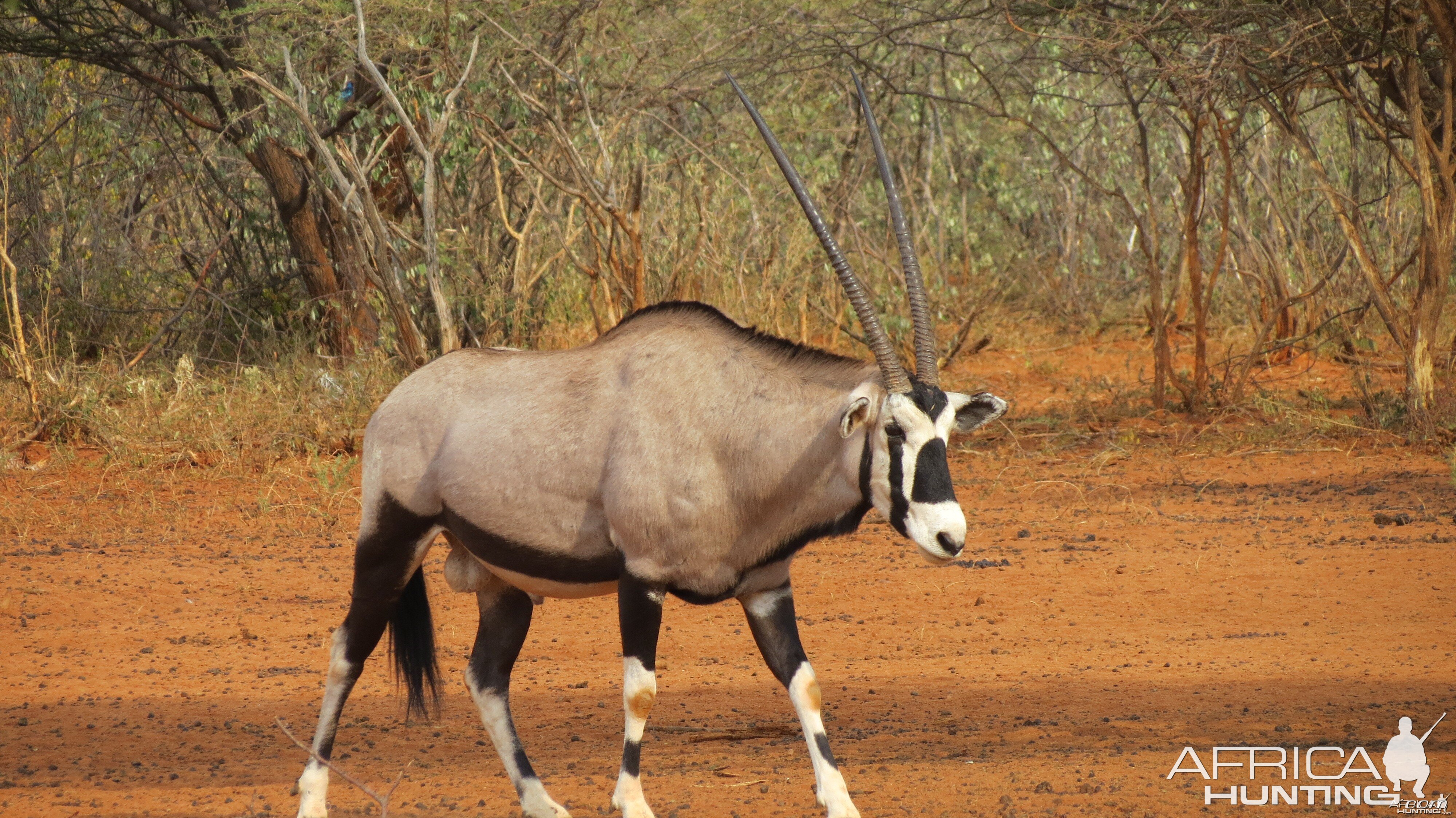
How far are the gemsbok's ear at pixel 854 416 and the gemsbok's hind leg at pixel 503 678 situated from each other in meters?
1.21

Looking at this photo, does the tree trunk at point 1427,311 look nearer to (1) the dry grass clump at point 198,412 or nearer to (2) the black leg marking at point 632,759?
(1) the dry grass clump at point 198,412

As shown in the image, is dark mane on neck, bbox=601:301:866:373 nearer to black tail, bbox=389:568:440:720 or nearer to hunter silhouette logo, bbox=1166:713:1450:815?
black tail, bbox=389:568:440:720

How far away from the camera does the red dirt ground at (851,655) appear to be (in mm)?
3957

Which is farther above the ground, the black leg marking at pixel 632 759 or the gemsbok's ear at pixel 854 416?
the gemsbok's ear at pixel 854 416

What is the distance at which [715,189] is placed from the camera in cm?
1152

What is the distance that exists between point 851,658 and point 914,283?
2147 millimetres

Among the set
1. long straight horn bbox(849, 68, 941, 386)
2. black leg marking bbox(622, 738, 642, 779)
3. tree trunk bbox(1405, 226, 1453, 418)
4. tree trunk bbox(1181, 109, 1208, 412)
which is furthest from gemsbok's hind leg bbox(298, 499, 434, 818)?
tree trunk bbox(1405, 226, 1453, 418)

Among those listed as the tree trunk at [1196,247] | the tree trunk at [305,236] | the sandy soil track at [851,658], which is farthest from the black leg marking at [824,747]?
the tree trunk at [305,236]

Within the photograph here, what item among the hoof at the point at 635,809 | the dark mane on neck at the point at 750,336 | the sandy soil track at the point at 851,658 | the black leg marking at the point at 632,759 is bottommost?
the sandy soil track at the point at 851,658

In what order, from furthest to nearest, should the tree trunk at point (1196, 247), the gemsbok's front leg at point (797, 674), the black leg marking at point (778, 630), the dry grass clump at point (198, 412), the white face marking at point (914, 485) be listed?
the dry grass clump at point (198, 412) < the tree trunk at point (1196, 247) < the black leg marking at point (778, 630) < the gemsbok's front leg at point (797, 674) < the white face marking at point (914, 485)

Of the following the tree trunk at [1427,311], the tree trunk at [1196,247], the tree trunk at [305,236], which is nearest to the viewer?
the tree trunk at [1427,311]

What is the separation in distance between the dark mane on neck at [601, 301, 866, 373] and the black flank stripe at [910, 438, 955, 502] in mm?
423

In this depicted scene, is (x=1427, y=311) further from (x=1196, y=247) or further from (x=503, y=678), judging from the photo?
(x=503, y=678)

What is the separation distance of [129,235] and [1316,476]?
32.2 feet
